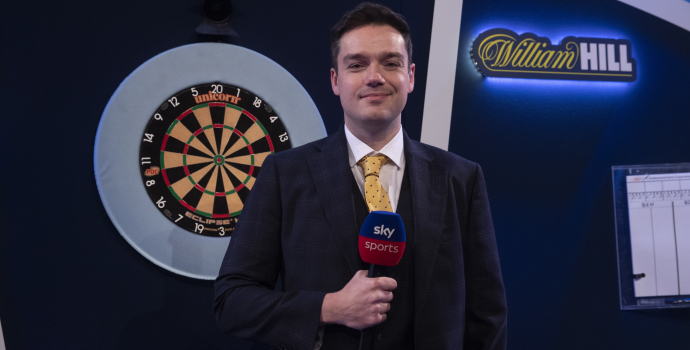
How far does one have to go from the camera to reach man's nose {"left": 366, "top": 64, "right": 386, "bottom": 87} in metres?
1.40

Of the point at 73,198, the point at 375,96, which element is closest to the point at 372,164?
the point at 375,96

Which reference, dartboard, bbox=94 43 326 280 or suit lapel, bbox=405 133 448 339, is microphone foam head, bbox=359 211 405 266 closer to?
suit lapel, bbox=405 133 448 339

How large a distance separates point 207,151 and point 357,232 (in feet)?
3.89

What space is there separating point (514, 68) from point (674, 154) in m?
1.12

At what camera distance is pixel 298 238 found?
1406 mm

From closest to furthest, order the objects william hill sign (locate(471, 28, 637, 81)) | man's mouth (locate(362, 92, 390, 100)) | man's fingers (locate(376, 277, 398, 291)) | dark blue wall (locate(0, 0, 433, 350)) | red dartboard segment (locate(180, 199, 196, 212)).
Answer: man's fingers (locate(376, 277, 398, 291)) < man's mouth (locate(362, 92, 390, 100)) < dark blue wall (locate(0, 0, 433, 350)) < red dartboard segment (locate(180, 199, 196, 212)) < william hill sign (locate(471, 28, 637, 81))

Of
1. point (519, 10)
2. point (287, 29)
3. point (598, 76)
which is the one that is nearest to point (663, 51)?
point (598, 76)

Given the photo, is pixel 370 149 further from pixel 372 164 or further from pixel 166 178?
pixel 166 178

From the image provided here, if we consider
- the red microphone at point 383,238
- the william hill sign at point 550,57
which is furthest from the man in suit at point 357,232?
the william hill sign at point 550,57

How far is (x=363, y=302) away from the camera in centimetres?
115

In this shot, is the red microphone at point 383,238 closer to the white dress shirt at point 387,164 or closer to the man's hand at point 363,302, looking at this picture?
the man's hand at point 363,302

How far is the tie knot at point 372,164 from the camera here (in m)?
1.45

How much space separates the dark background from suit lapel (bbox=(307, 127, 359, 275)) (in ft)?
3.05

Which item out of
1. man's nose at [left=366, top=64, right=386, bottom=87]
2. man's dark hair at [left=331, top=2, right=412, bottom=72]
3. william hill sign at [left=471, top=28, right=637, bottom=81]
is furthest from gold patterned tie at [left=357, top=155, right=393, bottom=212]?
william hill sign at [left=471, top=28, right=637, bottom=81]
